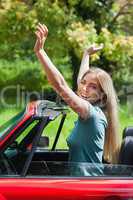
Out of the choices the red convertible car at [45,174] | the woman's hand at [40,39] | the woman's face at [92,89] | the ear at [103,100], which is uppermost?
the woman's hand at [40,39]

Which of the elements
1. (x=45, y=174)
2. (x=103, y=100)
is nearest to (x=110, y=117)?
(x=103, y=100)

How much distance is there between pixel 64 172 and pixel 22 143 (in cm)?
69

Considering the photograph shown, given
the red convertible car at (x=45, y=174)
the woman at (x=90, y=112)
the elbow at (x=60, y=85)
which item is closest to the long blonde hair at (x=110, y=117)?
the woman at (x=90, y=112)

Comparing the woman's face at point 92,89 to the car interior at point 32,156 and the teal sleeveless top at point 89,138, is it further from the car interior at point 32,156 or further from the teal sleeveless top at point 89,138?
the car interior at point 32,156

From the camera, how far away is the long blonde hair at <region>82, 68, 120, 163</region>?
422 cm

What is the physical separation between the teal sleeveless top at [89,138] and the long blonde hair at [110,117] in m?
0.08

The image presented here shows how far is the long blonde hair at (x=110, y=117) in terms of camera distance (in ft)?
13.8

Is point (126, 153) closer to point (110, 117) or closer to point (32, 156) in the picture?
point (110, 117)

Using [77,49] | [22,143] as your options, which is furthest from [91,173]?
[77,49]

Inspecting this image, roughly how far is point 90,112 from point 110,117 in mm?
262

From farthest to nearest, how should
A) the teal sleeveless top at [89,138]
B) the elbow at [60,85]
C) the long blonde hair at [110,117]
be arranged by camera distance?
the long blonde hair at [110,117] < the teal sleeveless top at [89,138] < the elbow at [60,85]

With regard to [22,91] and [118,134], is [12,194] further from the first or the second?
[22,91]

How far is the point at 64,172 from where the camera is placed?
4027 millimetres

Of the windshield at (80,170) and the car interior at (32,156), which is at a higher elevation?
the car interior at (32,156)
